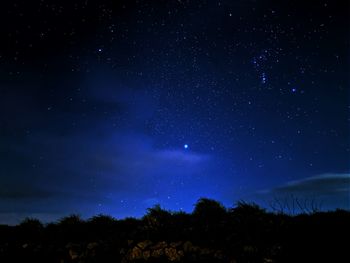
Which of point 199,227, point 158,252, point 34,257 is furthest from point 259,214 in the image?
point 34,257

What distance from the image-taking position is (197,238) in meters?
10.9

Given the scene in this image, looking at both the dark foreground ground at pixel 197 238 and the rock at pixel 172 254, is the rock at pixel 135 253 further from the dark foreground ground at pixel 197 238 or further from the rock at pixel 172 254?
the rock at pixel 172 254

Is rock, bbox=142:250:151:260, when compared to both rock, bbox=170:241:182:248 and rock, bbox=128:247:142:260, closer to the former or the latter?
rock, bbox=128:247:142:260

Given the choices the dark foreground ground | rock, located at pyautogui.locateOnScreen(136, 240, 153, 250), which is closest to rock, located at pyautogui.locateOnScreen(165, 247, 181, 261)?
the dark foreground ground

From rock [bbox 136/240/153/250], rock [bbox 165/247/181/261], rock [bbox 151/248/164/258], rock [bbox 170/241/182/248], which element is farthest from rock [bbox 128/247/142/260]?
rock [bbox 170/241/182/248]

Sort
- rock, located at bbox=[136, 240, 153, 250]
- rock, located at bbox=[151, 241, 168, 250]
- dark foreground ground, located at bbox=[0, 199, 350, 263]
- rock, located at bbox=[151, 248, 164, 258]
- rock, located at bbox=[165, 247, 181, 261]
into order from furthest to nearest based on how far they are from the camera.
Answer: rock, located at bbox=[136, 240, 153, 250]
rock, located at bbox=[151, 241, 168, 250]
rock, located at bbox=[151, 248, 164, 258]
rock, located at bbox=[165, 247, 181, 261]
dark foreground ground, located at bbox=[0, 199, 350, 263]

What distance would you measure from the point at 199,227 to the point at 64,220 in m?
6.61

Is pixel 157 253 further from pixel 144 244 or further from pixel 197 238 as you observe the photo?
pixel 197 238

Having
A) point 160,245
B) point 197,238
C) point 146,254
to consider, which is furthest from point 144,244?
point 197,238

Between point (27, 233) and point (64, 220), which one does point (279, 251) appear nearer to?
point (64, 220)

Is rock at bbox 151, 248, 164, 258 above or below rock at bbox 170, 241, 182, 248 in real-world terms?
below

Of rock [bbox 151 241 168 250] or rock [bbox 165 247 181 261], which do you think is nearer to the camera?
rock [bbox 165 247 181 261]

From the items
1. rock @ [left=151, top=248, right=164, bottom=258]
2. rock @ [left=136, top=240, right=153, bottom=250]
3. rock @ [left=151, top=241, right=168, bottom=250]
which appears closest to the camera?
rock @ [left=151, top=248, right=164, bottom=258]

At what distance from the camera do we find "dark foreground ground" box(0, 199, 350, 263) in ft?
31.3
